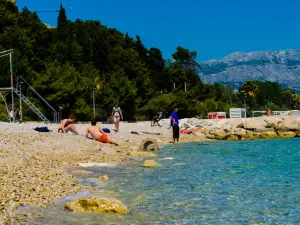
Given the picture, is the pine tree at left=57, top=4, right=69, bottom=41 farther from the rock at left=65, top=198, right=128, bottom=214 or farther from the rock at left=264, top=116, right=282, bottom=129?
the rock at left=65, top=198, right=128, bottom=214

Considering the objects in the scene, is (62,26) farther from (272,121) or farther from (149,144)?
(149,144)

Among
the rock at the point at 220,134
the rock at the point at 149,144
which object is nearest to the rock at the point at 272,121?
the rock at the point at 220,134

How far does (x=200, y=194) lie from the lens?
28.2 ft

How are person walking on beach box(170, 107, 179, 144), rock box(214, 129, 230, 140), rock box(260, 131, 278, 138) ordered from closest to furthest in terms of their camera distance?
person walking on beach box(170, 107, 179, 144), rock box(214, 129, 230, 140), rock box(260, 131, 278, 138)

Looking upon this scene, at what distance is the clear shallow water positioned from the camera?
6.45 meters

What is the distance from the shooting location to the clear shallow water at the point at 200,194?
6449 millimetres

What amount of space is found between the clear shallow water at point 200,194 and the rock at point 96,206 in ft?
0.62

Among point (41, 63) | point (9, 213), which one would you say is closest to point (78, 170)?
point (9, 213)

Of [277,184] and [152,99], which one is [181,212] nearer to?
[277,184]

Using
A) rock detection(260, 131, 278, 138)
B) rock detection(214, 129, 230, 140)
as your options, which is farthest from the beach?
rock detection(260, 131, 278, 138)

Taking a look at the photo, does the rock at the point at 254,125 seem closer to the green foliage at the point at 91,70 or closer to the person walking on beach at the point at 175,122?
the person walking on beach at the point at 175,122

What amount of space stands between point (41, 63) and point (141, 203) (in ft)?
188

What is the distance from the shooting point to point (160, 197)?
8.29m

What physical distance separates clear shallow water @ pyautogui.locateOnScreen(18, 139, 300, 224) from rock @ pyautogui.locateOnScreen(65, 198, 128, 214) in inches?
7.4
